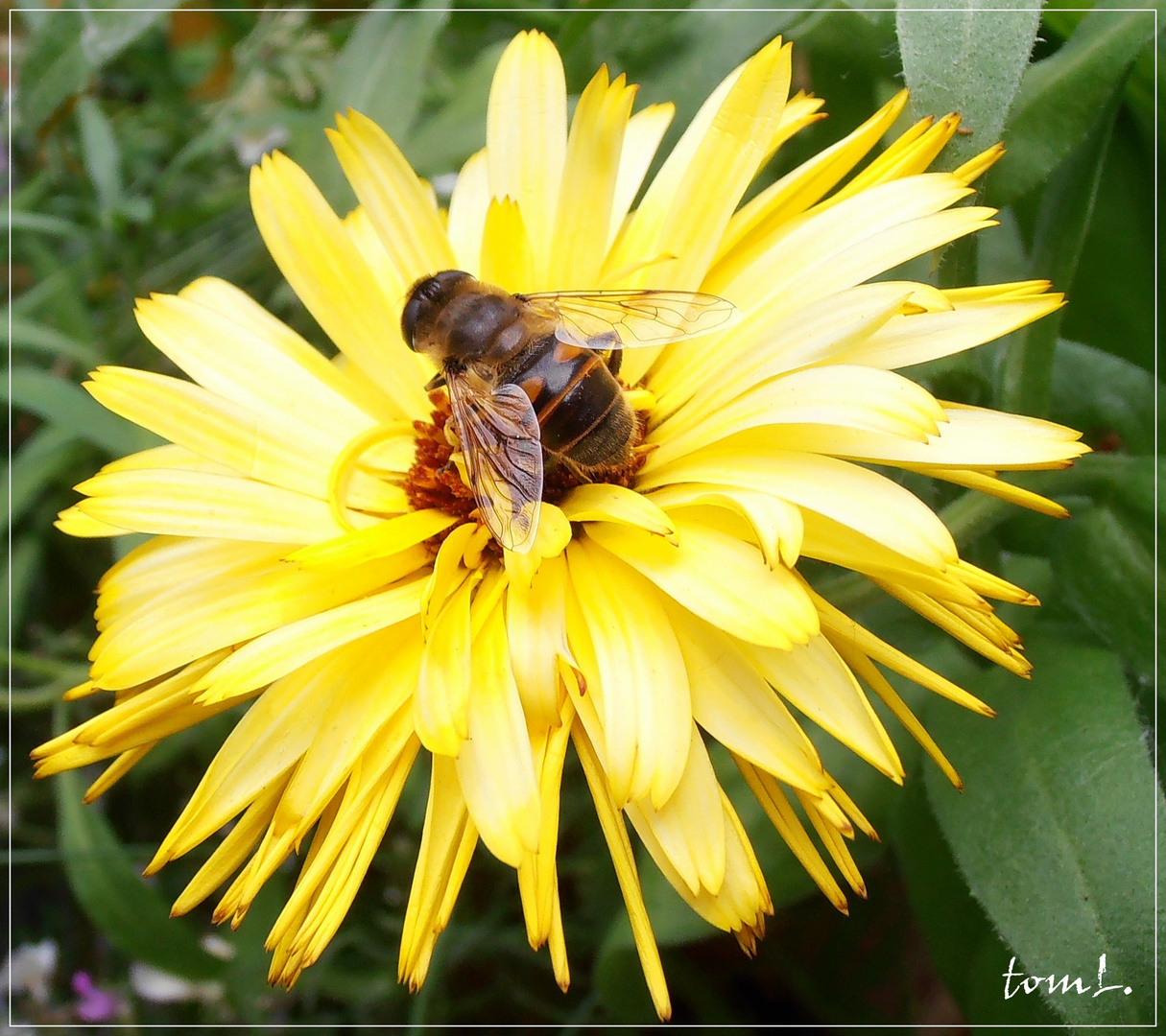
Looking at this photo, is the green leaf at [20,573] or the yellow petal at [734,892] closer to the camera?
the yellow petal at [734,892]

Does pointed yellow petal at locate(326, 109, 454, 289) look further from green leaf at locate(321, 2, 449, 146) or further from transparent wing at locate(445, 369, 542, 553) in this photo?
green leaf at locate(321, 2, 449, 146)

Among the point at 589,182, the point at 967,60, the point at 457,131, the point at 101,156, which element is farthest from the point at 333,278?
the point at 101,156

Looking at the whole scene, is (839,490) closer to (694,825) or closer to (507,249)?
(694,825)

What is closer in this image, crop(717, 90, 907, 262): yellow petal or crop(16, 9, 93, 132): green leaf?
crop(717, 90, 907, 262): yellow petal

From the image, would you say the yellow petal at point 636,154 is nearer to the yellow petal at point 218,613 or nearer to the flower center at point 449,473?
the flower center at point 449,473

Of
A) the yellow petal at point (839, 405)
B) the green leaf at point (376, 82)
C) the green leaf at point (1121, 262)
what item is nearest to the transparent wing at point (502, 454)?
the yellow petal at point (839, 405)

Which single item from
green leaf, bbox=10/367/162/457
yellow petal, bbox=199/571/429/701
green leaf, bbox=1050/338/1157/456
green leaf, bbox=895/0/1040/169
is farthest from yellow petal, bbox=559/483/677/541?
green leaf, bbox=10/367/162/457
